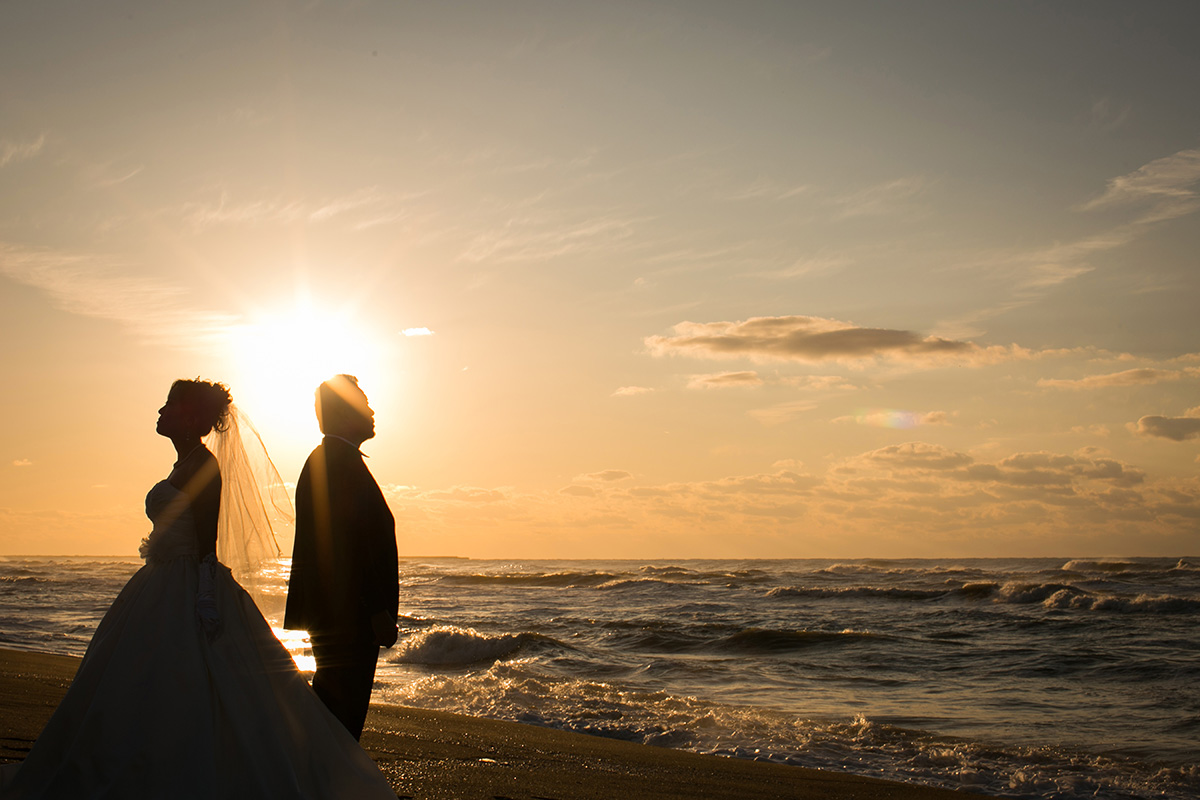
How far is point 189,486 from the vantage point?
369 cm

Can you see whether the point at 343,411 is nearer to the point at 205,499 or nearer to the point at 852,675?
the point at 205,499

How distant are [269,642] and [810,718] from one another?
7.59m

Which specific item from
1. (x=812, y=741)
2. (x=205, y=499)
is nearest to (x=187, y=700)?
(x=205, y=499)

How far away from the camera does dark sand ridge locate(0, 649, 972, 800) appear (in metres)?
5.29

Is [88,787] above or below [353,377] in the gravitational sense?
below

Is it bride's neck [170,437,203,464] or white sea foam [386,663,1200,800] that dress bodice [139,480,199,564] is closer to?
bride's neck [170,437,203,464]

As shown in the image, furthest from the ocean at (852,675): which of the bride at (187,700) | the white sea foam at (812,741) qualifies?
the bride at (187,700)

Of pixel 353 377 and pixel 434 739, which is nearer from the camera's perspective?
pixel 353 377

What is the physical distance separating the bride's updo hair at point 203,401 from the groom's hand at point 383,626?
122cm

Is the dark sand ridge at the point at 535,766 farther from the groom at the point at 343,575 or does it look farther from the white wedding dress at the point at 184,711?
the white wedding dress at the point at 184,711

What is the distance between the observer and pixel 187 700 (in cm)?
333

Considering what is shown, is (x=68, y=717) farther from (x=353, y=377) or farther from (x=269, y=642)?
(x=353, y=377)

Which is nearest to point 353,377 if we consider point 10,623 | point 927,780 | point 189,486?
point 189,486

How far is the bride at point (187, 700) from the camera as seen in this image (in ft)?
10.5
